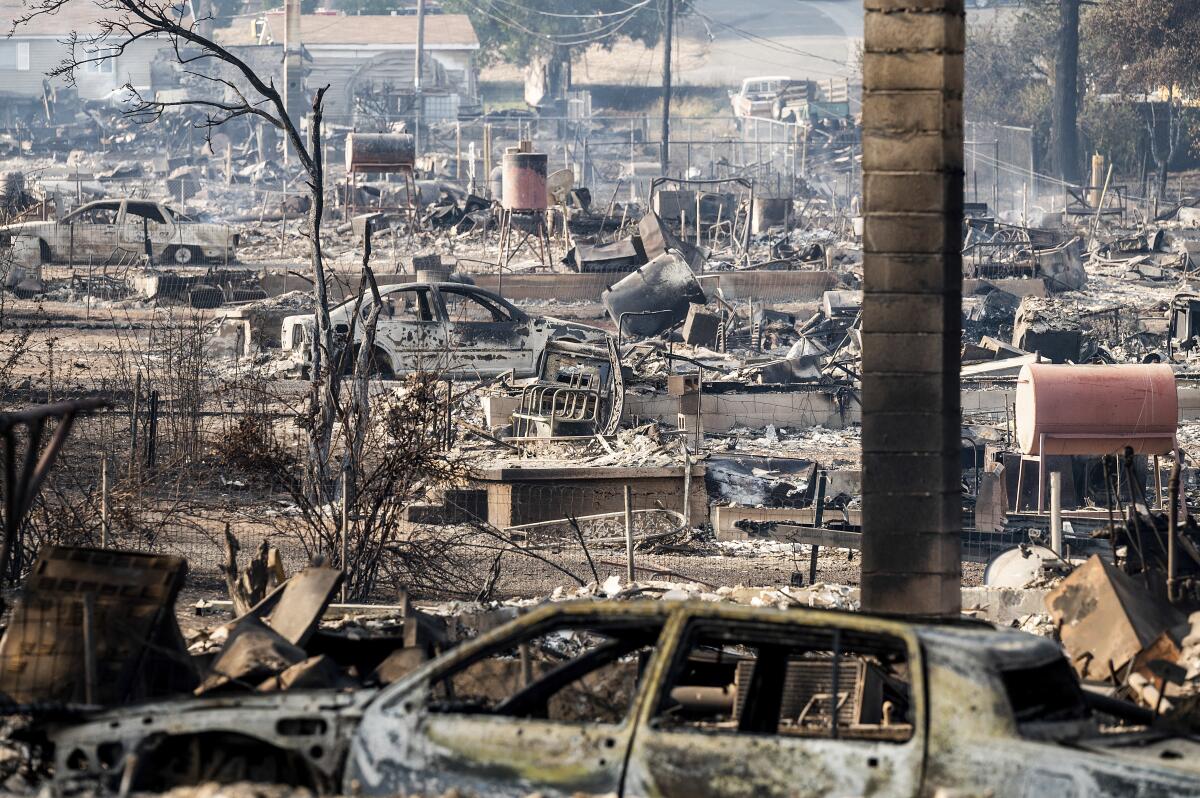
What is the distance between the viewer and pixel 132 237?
3350 cm

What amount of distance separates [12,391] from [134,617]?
32.0 feet

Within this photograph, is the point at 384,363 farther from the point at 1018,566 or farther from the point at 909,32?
the point at 909,32

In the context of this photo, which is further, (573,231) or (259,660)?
(573,231)

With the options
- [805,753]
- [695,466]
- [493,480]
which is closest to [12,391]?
[493,480]

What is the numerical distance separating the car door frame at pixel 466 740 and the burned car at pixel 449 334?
14.6m

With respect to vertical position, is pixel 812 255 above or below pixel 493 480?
above

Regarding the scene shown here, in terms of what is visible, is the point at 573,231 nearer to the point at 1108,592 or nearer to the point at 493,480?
the point at 493,480

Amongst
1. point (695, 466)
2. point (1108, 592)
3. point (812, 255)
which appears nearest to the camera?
point (1108, 592)

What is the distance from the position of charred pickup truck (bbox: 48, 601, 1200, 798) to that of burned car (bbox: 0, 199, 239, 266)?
28.1 metres

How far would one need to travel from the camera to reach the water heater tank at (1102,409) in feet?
36.6

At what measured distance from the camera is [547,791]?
5.19 meters

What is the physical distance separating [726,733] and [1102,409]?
6.89 m

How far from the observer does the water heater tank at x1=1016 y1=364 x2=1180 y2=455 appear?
11.2m

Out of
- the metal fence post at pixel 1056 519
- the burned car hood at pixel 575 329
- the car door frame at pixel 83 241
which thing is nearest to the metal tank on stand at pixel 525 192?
the car door frame at pixel 83 241
